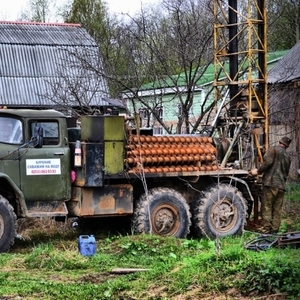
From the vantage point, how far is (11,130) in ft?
42.2

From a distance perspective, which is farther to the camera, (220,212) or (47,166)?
(220,212)

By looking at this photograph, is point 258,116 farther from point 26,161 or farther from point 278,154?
point 26,161

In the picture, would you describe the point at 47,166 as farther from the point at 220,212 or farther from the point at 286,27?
the point at 286,27

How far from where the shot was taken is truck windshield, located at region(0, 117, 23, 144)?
12773 mm

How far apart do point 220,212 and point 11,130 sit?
4.38 metres

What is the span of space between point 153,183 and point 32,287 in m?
5.49

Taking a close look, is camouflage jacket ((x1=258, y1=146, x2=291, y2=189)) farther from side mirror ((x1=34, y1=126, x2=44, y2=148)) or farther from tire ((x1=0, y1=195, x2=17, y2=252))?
tire ((x1=0, y1=195, x2=17, y2=252))

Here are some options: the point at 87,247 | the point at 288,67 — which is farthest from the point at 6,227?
the point at 288,67

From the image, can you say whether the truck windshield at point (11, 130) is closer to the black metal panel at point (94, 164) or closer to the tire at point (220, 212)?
the black metal panel at point (94, 164)

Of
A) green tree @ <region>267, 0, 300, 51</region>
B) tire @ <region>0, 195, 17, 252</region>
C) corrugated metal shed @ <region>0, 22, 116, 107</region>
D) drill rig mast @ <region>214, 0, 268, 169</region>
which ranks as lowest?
tire @ <region>0, 195, 17, 252</region>

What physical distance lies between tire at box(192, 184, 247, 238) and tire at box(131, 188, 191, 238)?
0.94 ft

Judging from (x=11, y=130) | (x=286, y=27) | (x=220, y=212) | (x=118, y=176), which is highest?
(x=286, y=27)

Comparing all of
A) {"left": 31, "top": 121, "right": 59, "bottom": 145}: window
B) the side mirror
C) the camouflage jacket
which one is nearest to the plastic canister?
the side mirror

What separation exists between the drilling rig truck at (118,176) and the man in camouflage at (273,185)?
39 centimetres
